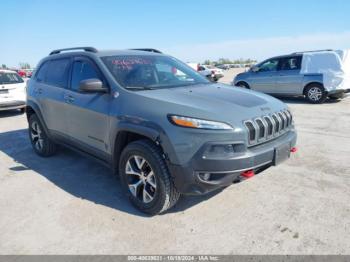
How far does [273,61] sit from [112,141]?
9727mm

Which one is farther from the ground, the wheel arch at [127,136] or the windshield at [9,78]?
the windshield at [9,78]

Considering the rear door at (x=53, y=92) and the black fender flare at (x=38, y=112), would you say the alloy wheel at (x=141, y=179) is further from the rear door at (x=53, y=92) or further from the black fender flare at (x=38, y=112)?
the black fender flare at (x=38, y=112)

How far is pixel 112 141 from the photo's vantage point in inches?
135

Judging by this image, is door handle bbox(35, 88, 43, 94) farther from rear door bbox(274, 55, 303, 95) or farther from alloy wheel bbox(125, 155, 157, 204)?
rear door bbox(274, 55, 303, 95)

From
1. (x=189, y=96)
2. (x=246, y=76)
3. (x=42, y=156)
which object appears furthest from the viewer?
(x=246, y=76)

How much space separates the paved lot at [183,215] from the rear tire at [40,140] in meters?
0.40

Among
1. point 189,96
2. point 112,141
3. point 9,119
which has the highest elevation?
point 189,96

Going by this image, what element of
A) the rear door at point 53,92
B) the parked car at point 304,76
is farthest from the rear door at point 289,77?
the rear door at point 53,92

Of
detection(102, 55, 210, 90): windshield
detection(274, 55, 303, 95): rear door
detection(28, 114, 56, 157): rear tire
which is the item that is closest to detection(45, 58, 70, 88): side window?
detection(28, 114, 56, 157): rear tire

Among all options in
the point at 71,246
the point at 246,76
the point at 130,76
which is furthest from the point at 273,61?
the point at 71,246

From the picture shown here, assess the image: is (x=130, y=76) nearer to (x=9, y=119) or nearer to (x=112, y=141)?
(x=112, y=141)

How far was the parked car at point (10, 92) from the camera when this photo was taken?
9.15 m

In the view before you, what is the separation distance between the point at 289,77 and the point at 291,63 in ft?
1.77

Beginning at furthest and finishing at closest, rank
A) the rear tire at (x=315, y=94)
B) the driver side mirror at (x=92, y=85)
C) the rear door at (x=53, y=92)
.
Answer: the rear tire at (x=315, y=94), the rear door at (x=53, y=92), the driver side mirror at (x=92, y=85)
